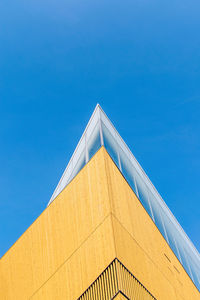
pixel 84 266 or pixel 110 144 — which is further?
pixel 110 144

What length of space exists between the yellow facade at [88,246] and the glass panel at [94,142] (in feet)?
2.10

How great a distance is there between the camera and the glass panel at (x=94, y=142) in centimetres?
1130

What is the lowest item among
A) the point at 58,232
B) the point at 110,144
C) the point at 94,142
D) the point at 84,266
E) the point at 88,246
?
the point at 84,266

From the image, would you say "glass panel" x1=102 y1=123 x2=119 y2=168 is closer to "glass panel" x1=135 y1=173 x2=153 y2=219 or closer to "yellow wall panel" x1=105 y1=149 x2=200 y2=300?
"yellow wall panel" x1=105 y1=149 x2=200 y2=300

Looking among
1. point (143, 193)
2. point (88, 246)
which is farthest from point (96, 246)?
point (143, 193)

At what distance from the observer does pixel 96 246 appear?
28.3 ft

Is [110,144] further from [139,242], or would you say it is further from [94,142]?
[139,242]

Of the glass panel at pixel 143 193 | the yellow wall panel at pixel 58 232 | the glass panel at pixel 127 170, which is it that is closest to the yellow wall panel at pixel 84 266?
the yellow wall panel at pixel 58 232

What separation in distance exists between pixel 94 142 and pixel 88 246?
4134mm

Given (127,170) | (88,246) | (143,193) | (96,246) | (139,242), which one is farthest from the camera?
(143,193)

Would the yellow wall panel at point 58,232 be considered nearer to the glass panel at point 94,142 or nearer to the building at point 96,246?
the building at point 96,246

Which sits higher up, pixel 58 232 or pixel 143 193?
pixel 143 193

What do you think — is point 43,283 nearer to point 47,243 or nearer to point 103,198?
point 47,243

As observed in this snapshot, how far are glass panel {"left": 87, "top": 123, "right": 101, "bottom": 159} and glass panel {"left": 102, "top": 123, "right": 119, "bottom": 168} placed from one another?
0.76 feet
